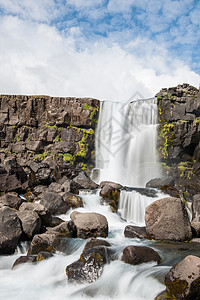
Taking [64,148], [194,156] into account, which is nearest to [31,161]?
[64,148]

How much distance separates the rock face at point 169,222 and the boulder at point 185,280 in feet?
14.2

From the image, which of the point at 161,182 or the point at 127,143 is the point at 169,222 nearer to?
the point at 161,182

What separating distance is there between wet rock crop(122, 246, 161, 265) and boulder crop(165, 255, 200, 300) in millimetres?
1501

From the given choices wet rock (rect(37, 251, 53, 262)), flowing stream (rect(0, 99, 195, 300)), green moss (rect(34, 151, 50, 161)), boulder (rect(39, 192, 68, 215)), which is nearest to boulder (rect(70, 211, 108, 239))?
flowing stream (rect(0, 99, 195, 300))

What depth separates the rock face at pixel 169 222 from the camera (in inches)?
383

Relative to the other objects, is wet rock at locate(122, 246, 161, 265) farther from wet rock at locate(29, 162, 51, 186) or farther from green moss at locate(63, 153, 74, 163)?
green moss at locate(63, 153, 74, 163)

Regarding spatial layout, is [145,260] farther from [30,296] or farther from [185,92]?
[185,92]

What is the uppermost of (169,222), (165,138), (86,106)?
(86,106)

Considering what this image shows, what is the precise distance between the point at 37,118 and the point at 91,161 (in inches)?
389

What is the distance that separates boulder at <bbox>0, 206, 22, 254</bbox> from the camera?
8570 millimetres

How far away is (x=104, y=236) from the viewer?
10242 mm

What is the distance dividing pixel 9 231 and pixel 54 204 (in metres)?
4.69

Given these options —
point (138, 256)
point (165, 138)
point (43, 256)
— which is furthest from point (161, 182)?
point (43, 256)

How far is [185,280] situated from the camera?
201 inches
